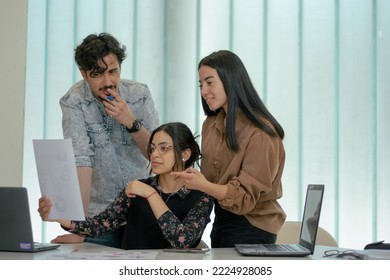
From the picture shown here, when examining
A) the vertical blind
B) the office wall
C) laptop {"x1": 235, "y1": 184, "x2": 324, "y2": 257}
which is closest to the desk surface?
laptop {"x1": 235, "y1": 184, "x2": 324, "y2": 257}

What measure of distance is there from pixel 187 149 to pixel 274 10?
1.52 metres

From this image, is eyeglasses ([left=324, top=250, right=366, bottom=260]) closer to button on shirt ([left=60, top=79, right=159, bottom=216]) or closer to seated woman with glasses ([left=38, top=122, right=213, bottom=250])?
seated woman with glasses ([left=38, top=122, right=213, bottom=250])

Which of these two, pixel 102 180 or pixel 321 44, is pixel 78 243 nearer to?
pixel 102 180

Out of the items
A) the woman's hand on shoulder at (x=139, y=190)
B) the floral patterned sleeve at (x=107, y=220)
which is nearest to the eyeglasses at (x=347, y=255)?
the woman's hand on shoulder at (x=139, y=190)

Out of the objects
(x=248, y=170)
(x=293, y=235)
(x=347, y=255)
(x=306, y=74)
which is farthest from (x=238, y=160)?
(x=306, y=74)

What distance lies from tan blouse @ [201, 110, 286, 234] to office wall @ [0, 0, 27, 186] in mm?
1203

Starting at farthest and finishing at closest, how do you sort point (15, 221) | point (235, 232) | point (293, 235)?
point (293, 235)
point (235, 232)
point (15, 221)

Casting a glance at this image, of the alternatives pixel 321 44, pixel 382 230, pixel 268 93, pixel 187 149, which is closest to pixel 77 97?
pixel 187 149

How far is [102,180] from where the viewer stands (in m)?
2.33

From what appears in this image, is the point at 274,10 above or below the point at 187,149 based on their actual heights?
above

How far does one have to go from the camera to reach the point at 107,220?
85.3 inches

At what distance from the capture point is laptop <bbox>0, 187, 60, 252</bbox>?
72.9 inches

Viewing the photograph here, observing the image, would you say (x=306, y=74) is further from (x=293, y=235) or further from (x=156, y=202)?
(x=156, y=202)

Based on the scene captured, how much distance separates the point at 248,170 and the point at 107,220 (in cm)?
52
